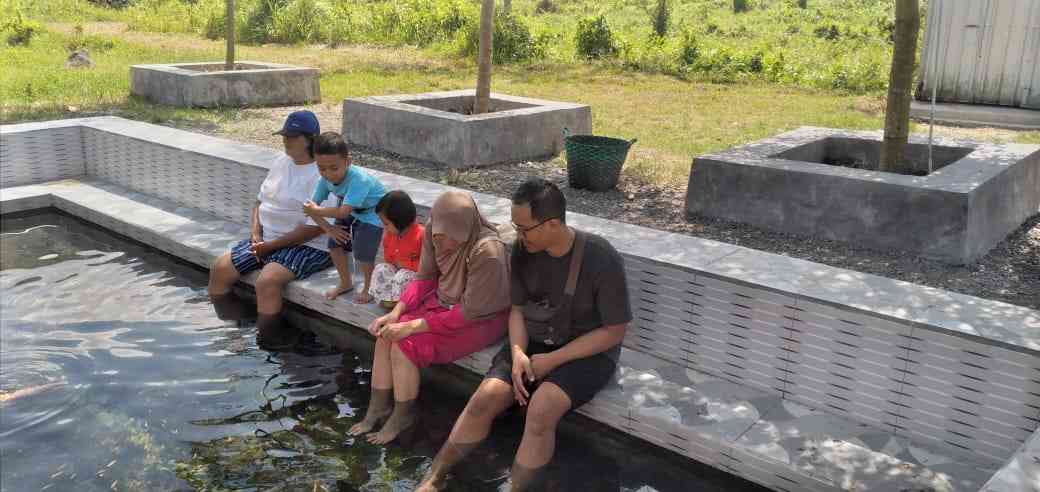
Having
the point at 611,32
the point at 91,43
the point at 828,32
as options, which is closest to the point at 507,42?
the point at 611,32

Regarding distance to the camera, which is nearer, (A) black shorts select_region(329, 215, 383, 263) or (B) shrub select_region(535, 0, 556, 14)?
(A) black shorts select_region(329, 215, 383, 263)

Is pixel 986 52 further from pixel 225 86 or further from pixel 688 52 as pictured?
pixel 225 86

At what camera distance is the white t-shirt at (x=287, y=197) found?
5.55m

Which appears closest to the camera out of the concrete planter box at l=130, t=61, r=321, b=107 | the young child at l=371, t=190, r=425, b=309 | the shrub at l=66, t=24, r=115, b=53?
the young child at l=371, t=190, r=425, b=309

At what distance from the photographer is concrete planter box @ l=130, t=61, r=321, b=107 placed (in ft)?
38.0

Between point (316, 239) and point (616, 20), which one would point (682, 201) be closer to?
point (316, 239)

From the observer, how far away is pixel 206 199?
7109 millimetres

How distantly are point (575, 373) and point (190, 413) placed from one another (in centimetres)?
194

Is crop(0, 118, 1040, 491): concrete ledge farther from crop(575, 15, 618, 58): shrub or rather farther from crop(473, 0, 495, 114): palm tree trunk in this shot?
crop(575, 15, 618, 58): shrub

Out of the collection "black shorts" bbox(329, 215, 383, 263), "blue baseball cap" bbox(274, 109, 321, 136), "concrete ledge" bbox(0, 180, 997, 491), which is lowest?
"concrete ledge" bbox(0, 180, 997, 491)

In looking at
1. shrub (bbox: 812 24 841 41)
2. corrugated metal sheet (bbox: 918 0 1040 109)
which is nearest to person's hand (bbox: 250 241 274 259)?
corrugated metal sheet (bbox: 918 0 1040 109)

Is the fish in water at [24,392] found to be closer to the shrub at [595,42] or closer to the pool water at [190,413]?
the pool water at [190,413]

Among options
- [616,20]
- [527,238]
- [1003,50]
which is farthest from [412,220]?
[616,20]

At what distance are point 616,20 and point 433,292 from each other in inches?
1099
